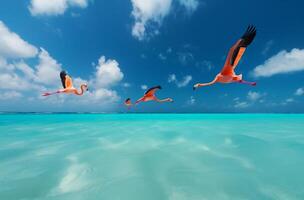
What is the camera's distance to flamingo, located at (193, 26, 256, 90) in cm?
575

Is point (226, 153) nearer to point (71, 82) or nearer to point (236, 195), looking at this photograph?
point (236, 195)

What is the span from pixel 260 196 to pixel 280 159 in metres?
5.21

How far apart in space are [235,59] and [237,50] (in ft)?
1.46

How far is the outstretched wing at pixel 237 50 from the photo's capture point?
18.8 feet

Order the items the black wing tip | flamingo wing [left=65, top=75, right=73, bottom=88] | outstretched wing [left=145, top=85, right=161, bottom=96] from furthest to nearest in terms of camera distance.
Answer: flamingo wing [left=65, top=75, right=73, bottom=88] → outstretched wing [left=145, top=85, right=161, bottom=96] → the black wing tip

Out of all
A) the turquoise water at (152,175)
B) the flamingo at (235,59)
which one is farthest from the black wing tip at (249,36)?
the turquoise water at (152,175)

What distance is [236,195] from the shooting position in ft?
18.9

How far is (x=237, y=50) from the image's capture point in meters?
6.10

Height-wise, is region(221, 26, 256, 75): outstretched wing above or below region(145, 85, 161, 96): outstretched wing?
above

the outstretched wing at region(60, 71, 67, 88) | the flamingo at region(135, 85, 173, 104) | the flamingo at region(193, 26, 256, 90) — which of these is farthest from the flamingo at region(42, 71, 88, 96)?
the flamingo at region(193, 26, 256, 90)

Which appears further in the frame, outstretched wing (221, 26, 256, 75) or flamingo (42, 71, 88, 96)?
flamingo (42, 71, 88, 96)

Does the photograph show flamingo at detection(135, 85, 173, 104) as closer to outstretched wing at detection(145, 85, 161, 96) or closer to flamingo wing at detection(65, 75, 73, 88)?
outstretched wing at detection(145, 85, 161, 96)

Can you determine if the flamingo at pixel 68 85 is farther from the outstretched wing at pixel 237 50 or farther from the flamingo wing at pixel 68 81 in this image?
the outstretched wing at pixel 237 50

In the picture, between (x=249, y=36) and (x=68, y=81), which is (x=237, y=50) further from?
(x=68, y=81)
